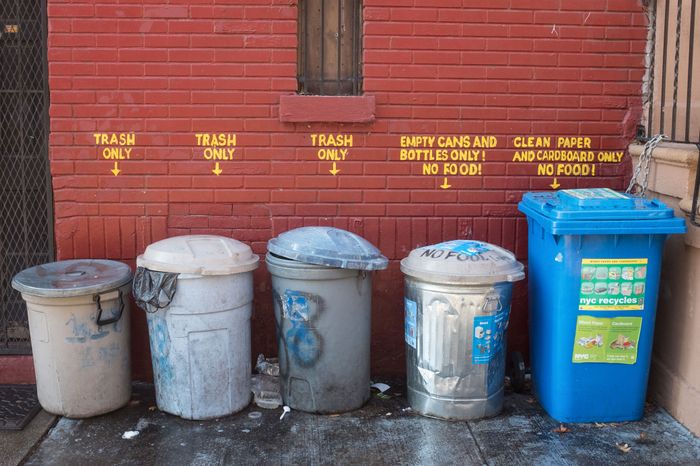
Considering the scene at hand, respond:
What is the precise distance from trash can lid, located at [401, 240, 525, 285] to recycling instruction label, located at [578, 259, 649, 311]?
0.40 m

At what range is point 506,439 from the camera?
484cm

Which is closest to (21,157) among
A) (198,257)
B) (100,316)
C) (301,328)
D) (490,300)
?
(100,316)

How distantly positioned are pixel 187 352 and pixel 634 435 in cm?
278

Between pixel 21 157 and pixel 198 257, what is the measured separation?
1802 millimetres

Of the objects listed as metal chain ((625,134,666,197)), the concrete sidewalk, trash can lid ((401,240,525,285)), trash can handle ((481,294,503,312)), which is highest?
metal chain ((625,134,666,197))

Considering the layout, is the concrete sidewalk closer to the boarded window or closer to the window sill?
the window sill

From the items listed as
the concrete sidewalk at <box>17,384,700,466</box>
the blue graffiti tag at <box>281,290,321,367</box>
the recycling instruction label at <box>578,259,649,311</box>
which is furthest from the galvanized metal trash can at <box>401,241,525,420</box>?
the blue graffiti tag at <box>281,290,321,367</box>

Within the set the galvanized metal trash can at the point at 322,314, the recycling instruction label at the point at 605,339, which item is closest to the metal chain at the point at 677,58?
the recycling instruction label at the point at 605,339

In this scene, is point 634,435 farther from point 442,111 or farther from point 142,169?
point 142,169

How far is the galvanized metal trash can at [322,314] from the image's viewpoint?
4973mm

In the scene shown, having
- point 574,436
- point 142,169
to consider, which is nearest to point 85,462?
point 142,169

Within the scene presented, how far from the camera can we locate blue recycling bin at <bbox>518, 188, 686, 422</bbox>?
4.81 metres

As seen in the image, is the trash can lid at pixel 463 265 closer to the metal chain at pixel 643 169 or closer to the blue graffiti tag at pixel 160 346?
the metal chain at pixel 643 169

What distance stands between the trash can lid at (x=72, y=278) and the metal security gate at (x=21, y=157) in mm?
563
